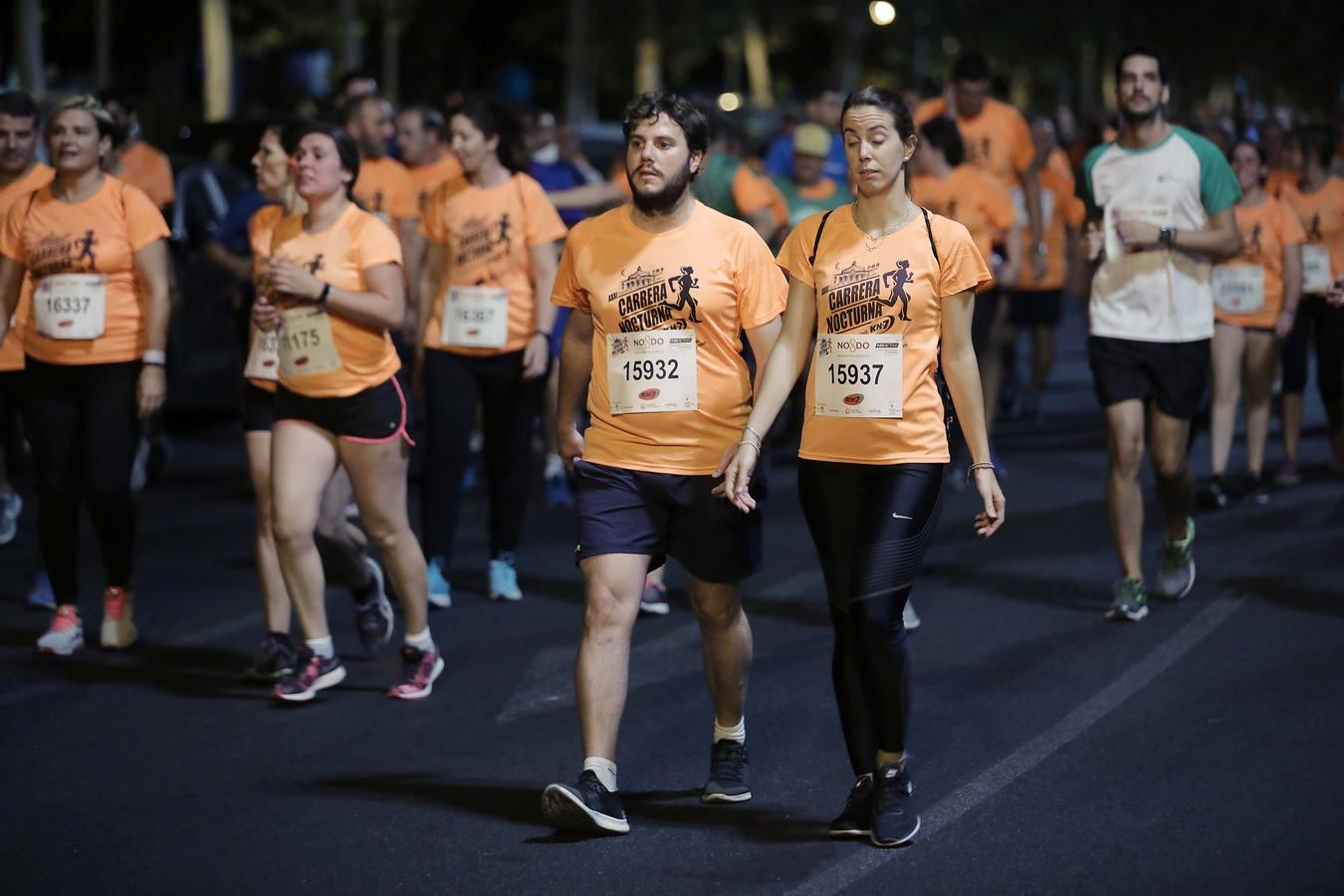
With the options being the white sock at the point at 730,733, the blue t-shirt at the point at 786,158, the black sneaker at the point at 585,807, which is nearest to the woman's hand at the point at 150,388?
the white sock at the point at 730,733

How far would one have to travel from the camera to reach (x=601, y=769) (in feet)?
18.7

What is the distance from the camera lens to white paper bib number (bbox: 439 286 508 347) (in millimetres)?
8781

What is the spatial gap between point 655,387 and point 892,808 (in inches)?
52.2

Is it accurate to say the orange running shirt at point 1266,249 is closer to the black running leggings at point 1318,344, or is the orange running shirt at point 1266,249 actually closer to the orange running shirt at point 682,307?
the black running leggings at point 1318,344

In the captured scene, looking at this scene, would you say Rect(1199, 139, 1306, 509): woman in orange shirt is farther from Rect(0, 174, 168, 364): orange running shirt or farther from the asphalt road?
Rect(0, 174, 168, 364): orange running shirt

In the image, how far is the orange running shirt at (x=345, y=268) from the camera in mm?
7113

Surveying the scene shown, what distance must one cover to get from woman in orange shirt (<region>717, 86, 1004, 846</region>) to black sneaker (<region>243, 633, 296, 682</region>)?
→ 8.59 ft

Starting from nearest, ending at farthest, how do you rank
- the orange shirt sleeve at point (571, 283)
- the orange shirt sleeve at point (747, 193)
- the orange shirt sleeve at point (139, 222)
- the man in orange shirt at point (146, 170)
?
the orange shirt sleeve at point (571, 283) < the orange shirt sleeve at point (139, 222) < the orange shirt sleeve at point (747, 193) < the man in orange shirt at point (146, 170)

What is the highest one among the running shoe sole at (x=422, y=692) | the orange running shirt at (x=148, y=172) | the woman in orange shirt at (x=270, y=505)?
the orange running shirt at (x=148, y=172)

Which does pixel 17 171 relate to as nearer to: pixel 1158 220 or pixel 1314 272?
pixel 1158 220

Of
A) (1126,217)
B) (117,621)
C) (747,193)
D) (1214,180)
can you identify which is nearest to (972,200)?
(747,193)

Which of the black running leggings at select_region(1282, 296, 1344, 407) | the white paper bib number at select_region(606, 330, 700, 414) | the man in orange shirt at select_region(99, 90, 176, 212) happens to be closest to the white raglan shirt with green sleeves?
the white paper bib number at select_region(606, 330, 700, 414)

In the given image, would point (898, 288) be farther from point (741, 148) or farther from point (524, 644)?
point (741, 148)

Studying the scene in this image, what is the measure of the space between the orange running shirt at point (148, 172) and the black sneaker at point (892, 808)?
742 centimetres
